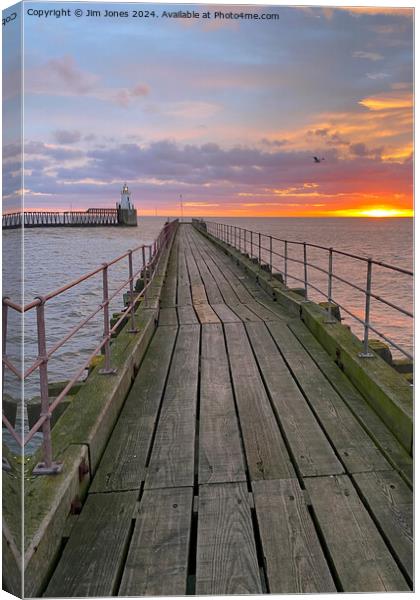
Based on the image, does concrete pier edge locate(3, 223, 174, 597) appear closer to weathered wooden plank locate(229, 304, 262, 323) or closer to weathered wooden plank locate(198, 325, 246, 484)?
weathered wooden plank locate(198, 325, 246, 484)

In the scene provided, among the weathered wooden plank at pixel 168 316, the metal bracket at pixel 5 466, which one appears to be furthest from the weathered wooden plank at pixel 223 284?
the metal bracket at pixel 5 466

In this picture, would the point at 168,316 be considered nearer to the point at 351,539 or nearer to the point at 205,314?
the point at 205,314

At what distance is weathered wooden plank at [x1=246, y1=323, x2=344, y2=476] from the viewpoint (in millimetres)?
2953

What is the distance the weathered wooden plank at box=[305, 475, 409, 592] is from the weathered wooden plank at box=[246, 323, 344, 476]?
0.50ft

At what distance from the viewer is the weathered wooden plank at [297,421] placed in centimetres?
295

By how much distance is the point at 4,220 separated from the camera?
1.94 m

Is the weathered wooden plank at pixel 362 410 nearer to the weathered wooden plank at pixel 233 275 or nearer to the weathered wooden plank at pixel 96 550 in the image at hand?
the weathered wooden plank at pixel 96 550

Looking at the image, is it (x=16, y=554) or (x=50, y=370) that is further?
(x=50, y=370)

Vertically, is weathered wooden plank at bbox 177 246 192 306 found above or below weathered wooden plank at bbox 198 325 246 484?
above

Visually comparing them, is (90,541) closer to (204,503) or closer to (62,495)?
(62,495)

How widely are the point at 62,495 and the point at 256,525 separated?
95 centimetres

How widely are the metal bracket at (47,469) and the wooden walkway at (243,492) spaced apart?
27 cm

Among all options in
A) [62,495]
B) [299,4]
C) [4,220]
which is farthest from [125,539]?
[299,4]

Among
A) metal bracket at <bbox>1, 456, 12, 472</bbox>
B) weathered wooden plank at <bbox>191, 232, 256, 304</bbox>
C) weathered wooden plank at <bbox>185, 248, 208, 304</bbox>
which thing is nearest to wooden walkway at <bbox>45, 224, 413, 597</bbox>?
metal bracket at <bbox>1, 456, 12, 472</bbox>
